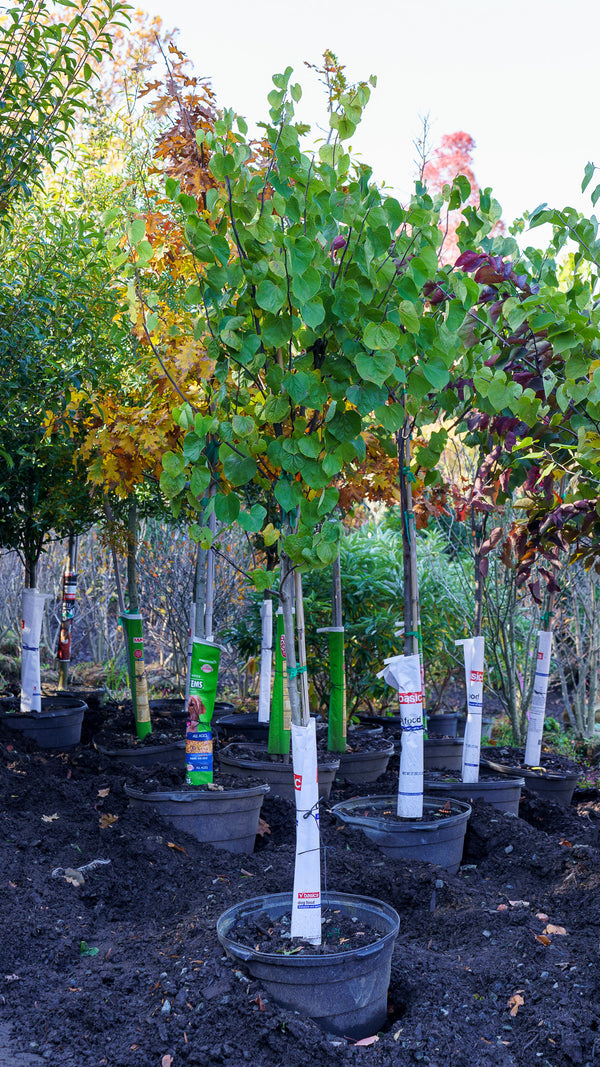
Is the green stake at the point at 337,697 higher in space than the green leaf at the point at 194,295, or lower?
lower

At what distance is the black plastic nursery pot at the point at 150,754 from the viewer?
15.2ft

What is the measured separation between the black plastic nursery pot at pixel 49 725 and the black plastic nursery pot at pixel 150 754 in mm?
527

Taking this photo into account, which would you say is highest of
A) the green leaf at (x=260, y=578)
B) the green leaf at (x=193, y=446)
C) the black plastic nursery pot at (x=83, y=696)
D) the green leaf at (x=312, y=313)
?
the green leaf at (x=312, y=313)

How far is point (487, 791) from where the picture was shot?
4258 mm

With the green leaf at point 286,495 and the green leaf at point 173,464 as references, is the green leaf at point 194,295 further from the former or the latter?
the green leaf at point 286,495

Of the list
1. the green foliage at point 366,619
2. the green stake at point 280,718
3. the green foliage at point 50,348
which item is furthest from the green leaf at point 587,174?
the green foliage at point 366,619

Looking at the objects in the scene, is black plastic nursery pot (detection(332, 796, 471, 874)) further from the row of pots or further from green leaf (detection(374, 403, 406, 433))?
green leaf (detection(374, 403, 406, 433))

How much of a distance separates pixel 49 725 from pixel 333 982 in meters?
3.44

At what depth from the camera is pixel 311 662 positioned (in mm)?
6465

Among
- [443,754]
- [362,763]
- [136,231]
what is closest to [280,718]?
[362,763]

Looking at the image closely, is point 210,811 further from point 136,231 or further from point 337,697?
point 136,231

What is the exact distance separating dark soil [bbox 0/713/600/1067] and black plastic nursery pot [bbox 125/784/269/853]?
0.27 ft

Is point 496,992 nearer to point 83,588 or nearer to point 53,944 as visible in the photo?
point 53,944

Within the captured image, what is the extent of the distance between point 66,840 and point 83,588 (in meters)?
6.68
